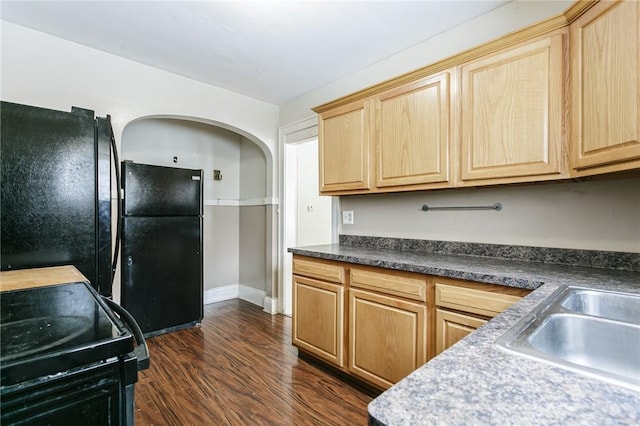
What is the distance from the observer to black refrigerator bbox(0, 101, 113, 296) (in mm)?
1311

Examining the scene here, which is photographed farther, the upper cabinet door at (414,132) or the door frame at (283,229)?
the door frame at (283,229)

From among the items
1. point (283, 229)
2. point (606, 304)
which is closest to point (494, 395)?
point (606, 304)

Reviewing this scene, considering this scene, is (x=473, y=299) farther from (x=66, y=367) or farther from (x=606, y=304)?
(x=66, y=367)

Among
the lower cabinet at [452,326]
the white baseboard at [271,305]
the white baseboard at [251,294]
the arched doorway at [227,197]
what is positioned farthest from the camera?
the white baseboard at [251,294]

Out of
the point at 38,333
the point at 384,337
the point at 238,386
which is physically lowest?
the point at 238,386

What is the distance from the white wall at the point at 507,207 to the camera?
1551 mm

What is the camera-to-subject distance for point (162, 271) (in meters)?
2.93

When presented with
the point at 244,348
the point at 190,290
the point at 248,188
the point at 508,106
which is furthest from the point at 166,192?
the point at 508,106

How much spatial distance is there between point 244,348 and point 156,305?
3.18 feet

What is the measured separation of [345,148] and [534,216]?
1.36 m

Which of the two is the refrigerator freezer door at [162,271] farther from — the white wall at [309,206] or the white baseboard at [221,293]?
the white wall at [309,206]

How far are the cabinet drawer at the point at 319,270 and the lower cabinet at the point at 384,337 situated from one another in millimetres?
153

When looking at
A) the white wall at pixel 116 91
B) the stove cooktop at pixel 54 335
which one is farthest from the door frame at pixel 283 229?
the stove cooktop at pixel 54 335

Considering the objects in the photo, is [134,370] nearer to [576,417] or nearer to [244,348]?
[576,417]
